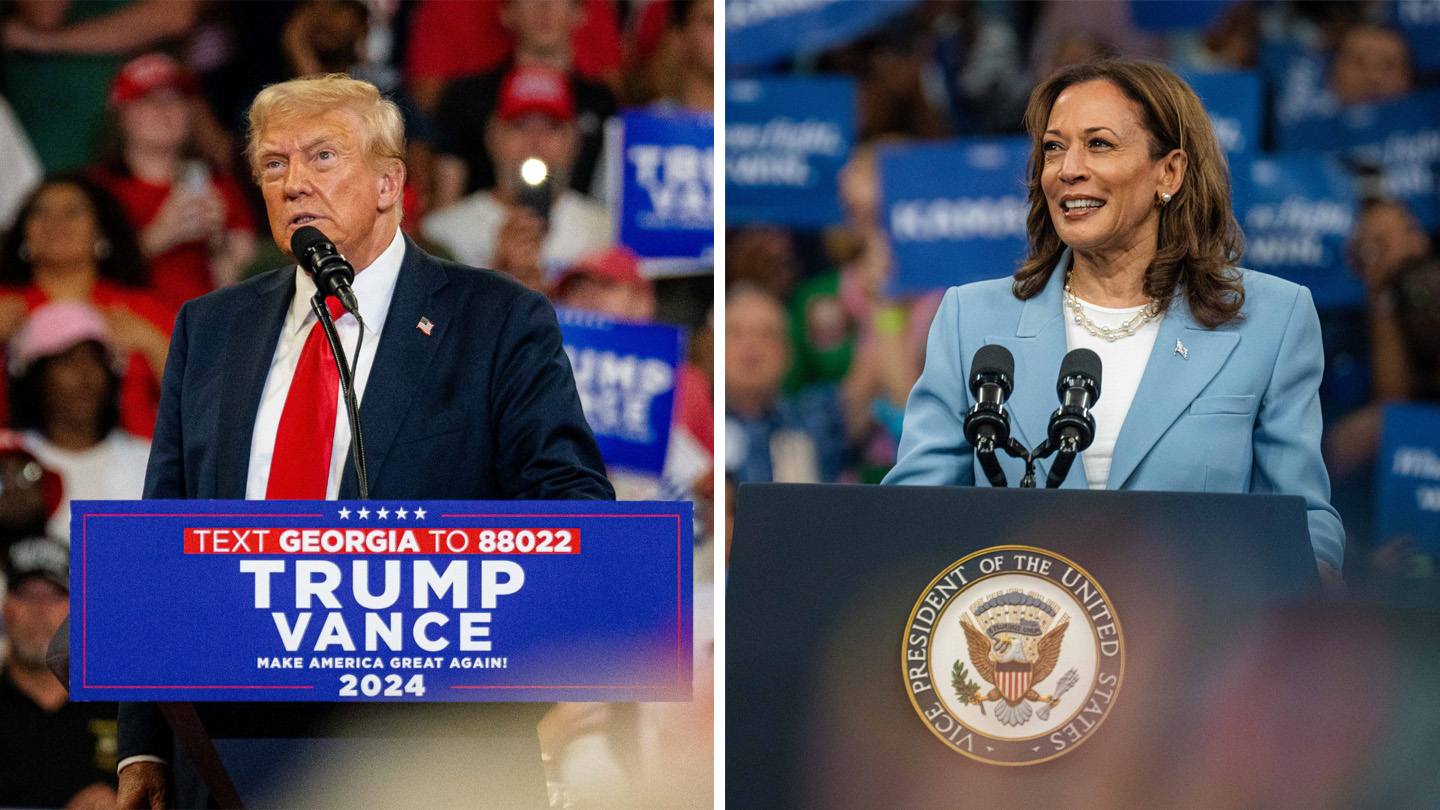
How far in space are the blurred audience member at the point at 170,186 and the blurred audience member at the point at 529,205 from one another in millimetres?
471

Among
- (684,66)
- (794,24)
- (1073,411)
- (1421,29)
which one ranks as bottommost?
(1073,411)

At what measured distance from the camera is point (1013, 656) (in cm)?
185

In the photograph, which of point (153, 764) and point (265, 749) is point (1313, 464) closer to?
point (265, 749)

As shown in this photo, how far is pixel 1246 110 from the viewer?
198 inches

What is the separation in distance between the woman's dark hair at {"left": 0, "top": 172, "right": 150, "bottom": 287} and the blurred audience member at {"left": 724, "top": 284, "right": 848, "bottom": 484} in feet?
7.23

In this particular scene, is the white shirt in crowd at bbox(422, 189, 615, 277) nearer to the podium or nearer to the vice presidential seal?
the podium

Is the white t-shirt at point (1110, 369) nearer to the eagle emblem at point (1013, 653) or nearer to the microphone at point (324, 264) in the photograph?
the eagle emblem at point (1013, 653)

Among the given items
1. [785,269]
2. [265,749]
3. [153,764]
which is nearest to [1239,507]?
[265,749]

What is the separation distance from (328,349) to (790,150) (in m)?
2.93

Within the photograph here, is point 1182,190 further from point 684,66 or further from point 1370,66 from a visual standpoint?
point 1370,66

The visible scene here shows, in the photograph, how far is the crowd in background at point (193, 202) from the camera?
3.17m

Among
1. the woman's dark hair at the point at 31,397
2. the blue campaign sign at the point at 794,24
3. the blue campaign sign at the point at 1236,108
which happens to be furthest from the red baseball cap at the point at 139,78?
the blue campaign sign at the point at 1236,108

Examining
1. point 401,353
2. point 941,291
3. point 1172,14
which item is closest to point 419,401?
point 401,353

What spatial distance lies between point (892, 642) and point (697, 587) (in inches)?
62.7
